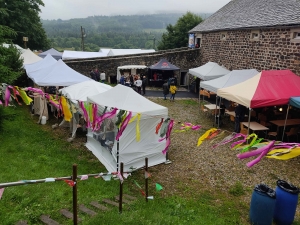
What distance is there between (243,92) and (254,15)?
24.6 feet

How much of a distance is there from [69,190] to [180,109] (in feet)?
Result: 29.8

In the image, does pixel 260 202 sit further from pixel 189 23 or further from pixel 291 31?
pixel 189 23

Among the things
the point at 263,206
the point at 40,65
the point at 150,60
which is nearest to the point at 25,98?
the point at 40,65

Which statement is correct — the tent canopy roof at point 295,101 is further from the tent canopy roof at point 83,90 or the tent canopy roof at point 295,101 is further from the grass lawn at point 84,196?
the tent canopy roof at point 83,90

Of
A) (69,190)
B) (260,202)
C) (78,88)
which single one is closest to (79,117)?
(78,88)

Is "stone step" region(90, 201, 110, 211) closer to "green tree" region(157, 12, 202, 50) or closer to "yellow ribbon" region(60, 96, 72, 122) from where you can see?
"yellow ribbon" region(60, 96, 72, 122)

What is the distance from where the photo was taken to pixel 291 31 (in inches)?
440

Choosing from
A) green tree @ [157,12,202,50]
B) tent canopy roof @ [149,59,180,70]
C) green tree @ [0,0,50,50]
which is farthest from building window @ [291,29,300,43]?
green tree @ [157,12,202,50]

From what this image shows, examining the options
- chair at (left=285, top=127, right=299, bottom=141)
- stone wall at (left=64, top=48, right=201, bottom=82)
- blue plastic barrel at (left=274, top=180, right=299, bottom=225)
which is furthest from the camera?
stone wall at (left=64, top=48, right=201, bottom=82)

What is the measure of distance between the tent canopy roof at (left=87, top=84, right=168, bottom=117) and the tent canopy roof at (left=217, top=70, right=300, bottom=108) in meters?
3.19

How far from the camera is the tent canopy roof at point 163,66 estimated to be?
62.9ft

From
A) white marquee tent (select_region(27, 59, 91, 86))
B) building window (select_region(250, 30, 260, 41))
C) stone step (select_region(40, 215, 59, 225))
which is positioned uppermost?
building window (select_region(250, 30, 260, 41))

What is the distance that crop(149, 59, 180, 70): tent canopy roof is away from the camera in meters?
19.2

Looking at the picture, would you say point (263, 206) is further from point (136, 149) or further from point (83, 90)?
point (83, 90)
